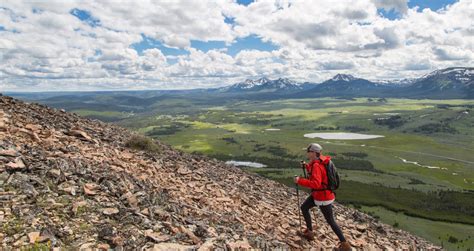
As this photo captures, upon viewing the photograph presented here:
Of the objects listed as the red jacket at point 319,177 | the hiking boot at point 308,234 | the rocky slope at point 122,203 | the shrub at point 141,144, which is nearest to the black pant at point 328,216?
the hiking boot at point 308,234

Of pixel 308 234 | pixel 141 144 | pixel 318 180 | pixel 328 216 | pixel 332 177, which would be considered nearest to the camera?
pixel 318 180

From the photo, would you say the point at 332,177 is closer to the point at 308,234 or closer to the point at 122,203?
the point at 308,234

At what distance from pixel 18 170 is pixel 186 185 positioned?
30.5 ft

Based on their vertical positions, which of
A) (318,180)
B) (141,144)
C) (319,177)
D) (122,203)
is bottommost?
(122,203)

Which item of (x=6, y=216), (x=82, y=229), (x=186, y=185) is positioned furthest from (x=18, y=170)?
(x=186, y=185)

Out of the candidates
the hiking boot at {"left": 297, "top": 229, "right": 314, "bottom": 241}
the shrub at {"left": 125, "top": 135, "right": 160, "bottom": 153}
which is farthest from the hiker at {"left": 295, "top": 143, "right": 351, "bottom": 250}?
the shrub at {"left": 125, "top": 135, "right": 160, "bottom": 153}

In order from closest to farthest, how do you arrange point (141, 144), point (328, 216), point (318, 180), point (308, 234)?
point (318, 180), point (328, 216), point (308, 234), point (141, 144)

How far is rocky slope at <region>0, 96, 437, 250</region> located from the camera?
12.8 metres

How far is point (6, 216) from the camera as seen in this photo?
12.5m

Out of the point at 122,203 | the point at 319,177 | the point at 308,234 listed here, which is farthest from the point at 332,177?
the point at 122,203

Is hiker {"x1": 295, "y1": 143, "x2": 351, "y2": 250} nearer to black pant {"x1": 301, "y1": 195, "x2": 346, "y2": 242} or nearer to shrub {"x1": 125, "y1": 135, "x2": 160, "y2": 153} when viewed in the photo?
black pant {"x1": 301, "y1": 195, "x2": 346, "y2": 242}

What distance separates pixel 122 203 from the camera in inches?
617

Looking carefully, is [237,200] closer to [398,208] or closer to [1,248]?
[1,248]

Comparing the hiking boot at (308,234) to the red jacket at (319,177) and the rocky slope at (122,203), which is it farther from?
the red jacket at (319,177)
